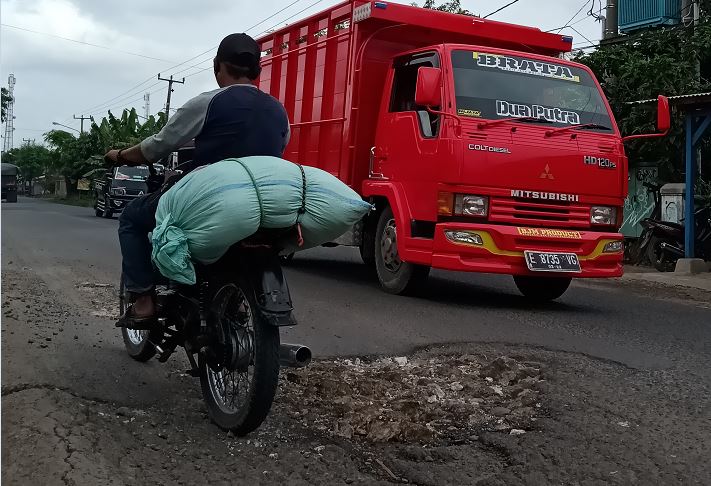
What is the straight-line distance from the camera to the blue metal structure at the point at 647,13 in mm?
19859

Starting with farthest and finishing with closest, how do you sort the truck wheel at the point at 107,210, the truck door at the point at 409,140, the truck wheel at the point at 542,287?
the truck wheel at the point at 107,210, the truck wheel at the point at 542,287, the truck door at the point at 409,140

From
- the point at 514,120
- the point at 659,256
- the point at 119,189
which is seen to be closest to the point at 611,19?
the point at 659,256

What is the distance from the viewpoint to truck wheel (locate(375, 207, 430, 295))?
788 centimetres

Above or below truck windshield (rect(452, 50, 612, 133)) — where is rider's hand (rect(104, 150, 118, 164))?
below

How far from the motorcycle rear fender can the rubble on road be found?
664mm

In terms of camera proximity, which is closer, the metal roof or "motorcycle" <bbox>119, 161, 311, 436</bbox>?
"motorcycle" <bbox>119, 161, 311, 436</bbox>

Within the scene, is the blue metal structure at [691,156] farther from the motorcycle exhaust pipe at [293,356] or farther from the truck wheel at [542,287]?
the motorcycle exhaust pipe at [293,356]

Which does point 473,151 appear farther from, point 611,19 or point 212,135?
point 611,19

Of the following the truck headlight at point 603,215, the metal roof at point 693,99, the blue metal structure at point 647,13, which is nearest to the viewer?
the truck headlight at point 603,215

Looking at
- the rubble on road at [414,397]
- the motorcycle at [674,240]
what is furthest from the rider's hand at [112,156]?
the motorcycle at [674,240]

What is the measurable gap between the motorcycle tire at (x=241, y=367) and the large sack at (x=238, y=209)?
0.72ft

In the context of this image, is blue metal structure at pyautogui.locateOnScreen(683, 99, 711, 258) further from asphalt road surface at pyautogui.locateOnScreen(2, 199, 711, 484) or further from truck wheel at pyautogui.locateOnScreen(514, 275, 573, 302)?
truck wheel at pyautogui.locateOnScreen(514, 275, 573, 302)

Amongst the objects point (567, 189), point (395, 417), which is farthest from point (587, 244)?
point (395, 417)

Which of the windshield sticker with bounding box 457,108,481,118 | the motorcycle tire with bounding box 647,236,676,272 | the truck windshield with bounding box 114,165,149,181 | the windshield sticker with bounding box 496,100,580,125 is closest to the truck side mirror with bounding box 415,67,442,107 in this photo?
the windshield sticker with bounding box 457,108,481,118
